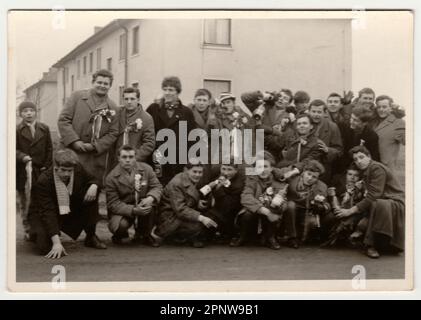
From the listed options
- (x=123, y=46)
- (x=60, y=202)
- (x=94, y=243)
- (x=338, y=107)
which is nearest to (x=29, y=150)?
(x=60, y=202)

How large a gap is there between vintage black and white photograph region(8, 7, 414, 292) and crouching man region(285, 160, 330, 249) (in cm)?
1

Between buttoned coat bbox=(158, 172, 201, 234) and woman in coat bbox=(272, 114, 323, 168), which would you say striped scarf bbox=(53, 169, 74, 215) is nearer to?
buttoned coat bbox=(158, 172, 201, 234)

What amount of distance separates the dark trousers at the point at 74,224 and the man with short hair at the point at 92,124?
27 cm

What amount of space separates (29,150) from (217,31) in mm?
1901

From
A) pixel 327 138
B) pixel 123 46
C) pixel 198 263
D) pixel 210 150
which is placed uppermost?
pixel 123 46

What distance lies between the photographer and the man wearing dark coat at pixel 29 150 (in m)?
6.04

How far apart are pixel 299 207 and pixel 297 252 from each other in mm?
396

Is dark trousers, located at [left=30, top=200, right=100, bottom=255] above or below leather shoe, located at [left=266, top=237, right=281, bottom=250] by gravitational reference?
above

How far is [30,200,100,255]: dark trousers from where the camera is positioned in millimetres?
6102

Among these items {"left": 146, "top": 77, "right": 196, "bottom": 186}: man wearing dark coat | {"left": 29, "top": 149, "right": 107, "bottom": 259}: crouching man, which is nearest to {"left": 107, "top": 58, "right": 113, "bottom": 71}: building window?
{"left": 146, "top": 77, "right": 196, "bottom": 186}: man wearing dark coat

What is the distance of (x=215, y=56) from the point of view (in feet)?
20.1

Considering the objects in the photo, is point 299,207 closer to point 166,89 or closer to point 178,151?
point 178,151

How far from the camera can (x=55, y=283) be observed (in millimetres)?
6070

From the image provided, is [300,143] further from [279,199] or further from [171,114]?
[171,114]
